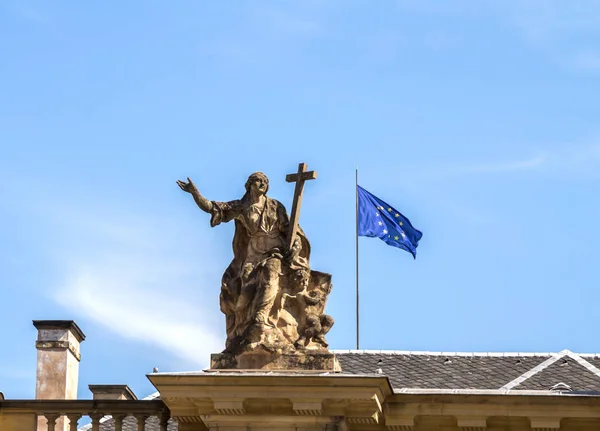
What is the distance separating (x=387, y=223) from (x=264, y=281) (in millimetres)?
10278

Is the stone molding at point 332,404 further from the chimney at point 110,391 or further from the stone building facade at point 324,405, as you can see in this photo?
the chimney at point 110,391

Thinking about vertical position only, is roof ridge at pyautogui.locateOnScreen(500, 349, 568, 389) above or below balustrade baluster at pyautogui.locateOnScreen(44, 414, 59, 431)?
above

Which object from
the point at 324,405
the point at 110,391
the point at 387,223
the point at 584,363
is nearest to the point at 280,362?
the point at 324,405

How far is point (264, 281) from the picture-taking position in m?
42.8

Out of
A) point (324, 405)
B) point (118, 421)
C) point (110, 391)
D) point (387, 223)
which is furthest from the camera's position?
point (387, 223)

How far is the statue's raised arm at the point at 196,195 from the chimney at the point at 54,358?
5019mm

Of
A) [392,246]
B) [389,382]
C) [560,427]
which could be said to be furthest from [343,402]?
[392,246]

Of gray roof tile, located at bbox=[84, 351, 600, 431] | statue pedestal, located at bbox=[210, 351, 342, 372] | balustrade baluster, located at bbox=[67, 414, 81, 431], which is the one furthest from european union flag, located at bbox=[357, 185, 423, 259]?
balustrade baluster, located at bbox=[67, 414, 81, 431]

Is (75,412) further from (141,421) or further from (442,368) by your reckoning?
(442,368)

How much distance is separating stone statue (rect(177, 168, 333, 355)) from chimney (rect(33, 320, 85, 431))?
4.81 m

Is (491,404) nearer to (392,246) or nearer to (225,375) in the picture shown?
(225,375)

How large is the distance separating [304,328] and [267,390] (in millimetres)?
1843

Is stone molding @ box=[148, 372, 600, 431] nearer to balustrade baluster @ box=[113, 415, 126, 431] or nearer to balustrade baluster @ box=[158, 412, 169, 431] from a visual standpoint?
balustrade baluster @ box=[158, 412, 169, 431]

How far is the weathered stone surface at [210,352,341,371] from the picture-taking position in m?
42.2
